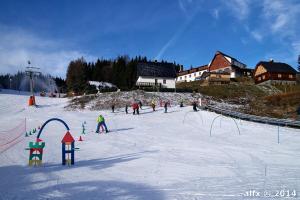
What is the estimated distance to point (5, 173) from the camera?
406 inches

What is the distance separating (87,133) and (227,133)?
426 inches

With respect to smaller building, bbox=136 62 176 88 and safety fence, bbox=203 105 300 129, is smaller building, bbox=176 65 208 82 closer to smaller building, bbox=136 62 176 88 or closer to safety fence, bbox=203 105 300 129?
smaller building, bbox=136 62 176 88

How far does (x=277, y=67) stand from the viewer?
255ft

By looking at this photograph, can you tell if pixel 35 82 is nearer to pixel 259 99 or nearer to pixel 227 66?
pixel 227 66

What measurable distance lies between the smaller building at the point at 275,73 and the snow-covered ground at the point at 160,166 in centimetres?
5752

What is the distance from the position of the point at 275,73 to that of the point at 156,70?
→ 34.3m

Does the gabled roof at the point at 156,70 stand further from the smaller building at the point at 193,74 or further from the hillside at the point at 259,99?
the smaller building at the point at 193,74

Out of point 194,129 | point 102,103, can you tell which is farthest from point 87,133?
point 102,103

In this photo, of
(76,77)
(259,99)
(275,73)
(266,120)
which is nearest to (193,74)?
(275,73)

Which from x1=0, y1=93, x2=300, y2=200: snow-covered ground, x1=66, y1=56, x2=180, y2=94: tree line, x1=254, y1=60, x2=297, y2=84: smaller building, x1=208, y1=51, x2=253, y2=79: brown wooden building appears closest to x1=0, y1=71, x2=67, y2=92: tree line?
x1=66, y1=56, x2=180, y2=94: tree line

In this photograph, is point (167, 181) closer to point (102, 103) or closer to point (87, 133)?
point (87, 133)

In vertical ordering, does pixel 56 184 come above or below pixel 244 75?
below

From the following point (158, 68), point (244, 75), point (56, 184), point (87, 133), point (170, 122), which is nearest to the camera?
point (56, 184)

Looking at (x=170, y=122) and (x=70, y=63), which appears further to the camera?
(x=70, y=63)
